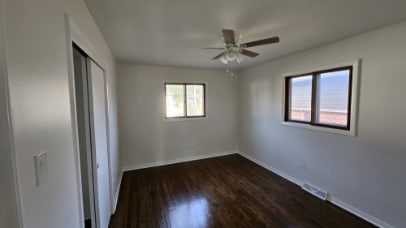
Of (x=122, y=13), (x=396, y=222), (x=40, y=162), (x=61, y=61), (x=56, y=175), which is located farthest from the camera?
(x=396, y=222)

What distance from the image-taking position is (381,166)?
89.1 inches

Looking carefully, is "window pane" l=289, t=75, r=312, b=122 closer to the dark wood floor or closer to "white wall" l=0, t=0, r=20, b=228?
the dark wood floor

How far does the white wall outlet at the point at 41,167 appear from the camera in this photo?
29.4 inches

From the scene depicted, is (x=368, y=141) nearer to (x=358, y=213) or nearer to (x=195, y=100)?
(x=358, y=213)

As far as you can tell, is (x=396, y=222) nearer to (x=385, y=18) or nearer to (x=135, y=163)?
(x=385, y=18)

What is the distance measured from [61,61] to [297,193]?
3.49m

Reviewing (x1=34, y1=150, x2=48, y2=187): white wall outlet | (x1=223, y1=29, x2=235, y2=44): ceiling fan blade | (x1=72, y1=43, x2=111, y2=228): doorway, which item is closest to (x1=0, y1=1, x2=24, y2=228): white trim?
(x1=34, y1=150, x2=48, y2=187): white wall outlet

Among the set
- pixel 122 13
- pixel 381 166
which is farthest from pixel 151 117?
pixel 381 166

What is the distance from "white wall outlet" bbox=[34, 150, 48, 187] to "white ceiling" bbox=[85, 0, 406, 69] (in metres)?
1.34

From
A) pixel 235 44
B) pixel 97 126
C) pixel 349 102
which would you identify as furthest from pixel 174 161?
pixel 349 102

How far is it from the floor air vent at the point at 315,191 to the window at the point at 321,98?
103cm

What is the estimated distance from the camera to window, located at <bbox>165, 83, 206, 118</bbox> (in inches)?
177

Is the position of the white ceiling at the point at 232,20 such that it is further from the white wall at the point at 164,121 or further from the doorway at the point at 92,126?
the white wall at the point at 164,121

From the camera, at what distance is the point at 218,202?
2850mm
